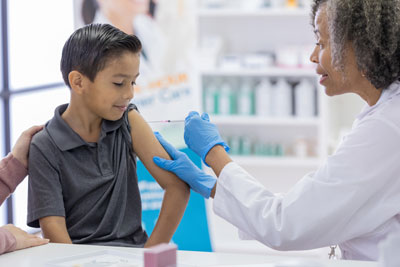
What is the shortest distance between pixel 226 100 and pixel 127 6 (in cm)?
90

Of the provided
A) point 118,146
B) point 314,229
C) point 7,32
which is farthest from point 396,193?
point 7,32

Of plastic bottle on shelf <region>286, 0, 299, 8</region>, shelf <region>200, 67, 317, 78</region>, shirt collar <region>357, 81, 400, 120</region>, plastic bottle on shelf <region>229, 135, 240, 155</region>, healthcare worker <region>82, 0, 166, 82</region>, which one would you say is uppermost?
plastic bottle on shelf <region>286, 0, 299, 8</region>

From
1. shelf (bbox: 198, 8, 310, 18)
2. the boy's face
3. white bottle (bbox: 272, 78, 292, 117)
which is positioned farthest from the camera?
white bottle (bbox: 272, 78, 292, 117)

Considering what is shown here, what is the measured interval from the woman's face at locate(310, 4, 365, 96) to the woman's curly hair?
34mm

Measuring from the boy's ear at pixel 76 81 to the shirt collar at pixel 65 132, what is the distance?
0.31ft

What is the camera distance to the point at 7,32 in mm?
3498

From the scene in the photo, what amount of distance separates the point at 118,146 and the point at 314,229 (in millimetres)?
685

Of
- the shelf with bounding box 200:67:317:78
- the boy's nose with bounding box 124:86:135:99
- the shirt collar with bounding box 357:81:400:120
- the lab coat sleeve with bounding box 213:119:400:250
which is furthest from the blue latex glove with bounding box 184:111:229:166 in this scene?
the shelf with bounding box 200:67:317:78

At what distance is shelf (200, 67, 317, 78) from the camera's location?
3857 mm

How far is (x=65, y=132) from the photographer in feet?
6.25

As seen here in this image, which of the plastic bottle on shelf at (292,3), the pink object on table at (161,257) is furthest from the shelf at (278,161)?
the pink object on table at (161,257)

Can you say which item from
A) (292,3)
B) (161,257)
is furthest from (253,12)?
(161,257)

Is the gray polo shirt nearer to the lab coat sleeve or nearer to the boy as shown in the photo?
the boy

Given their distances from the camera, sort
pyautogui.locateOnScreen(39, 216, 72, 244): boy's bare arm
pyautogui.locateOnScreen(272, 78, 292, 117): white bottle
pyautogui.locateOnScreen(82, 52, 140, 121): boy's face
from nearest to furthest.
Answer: pyautogui.locateOnScreen(39, 216, 72, 244): boy's bare arm, pyautogui.locateOnScreen(82, 52, 140, 121): boy's face, pyautogui.locateOnScreen(272, 78, 292, 117): white bottle
